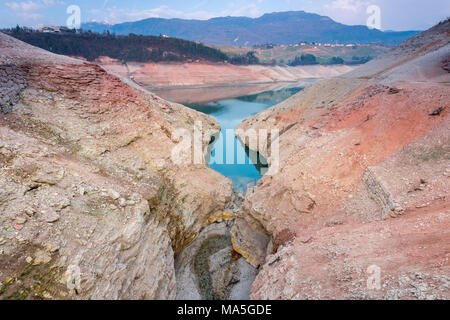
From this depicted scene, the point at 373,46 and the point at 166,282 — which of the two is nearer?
the point at 166,282

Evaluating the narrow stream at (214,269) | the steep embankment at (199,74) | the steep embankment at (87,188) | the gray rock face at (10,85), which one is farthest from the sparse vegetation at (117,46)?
the narrow stream at (214,269)

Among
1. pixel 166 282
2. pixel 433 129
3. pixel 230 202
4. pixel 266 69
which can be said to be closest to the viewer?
pixel 166 282

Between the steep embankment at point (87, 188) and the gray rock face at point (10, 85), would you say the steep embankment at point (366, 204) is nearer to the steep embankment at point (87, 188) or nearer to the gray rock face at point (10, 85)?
the steep embankment at point (87, 188)

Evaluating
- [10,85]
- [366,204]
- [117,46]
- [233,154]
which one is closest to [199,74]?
[117,46]

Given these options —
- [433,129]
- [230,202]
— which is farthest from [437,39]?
[230,202]

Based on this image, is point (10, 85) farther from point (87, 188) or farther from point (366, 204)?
point (366, 204)

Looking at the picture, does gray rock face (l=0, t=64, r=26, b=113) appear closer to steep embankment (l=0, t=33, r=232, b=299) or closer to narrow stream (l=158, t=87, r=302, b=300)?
steep embankment (l=0, t=33, r=232, b=299)

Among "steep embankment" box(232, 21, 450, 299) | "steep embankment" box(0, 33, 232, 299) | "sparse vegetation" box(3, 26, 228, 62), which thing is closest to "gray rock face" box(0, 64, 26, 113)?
"steep embankment" box(0, 33, 232, 299)

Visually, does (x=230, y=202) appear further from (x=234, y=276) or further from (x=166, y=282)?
(x=166, y=282)
